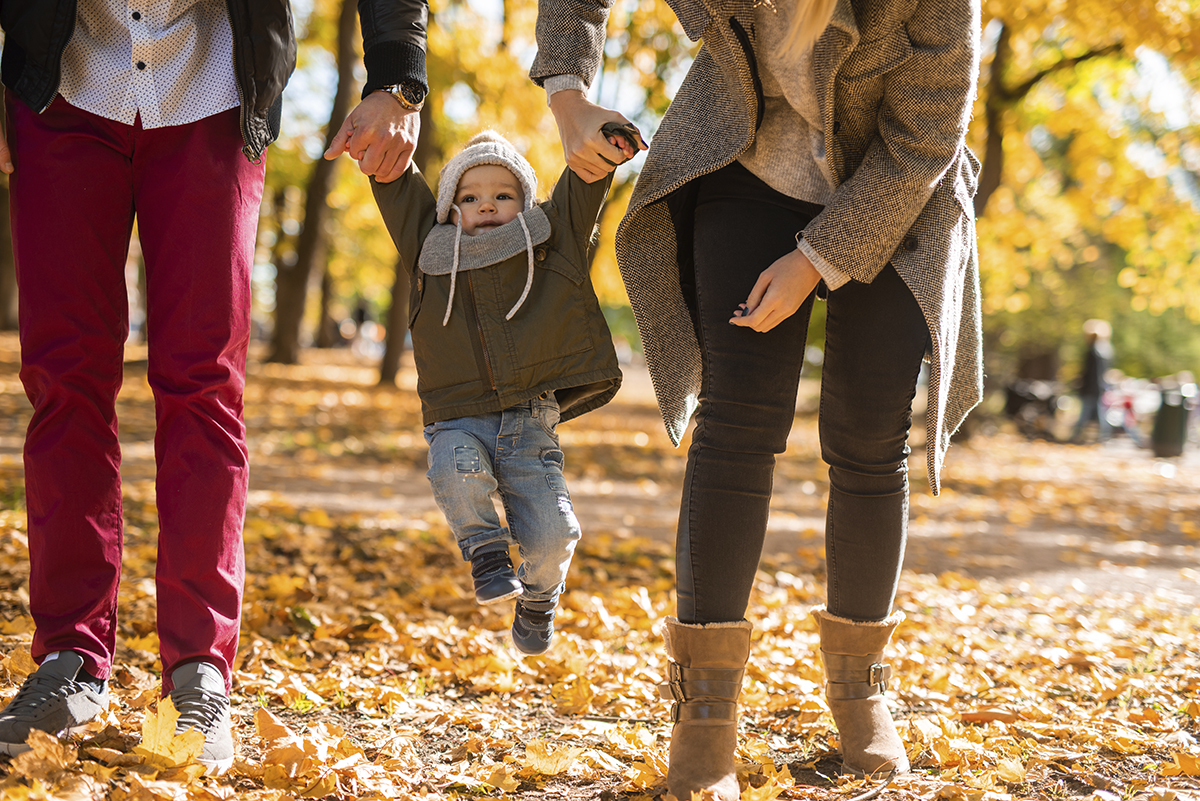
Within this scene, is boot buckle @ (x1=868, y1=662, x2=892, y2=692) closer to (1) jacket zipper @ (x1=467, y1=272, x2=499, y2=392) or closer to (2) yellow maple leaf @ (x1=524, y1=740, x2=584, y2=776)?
(2) yellow maple leaf @ (x1=524, y1=740, x2=584, y2=776)

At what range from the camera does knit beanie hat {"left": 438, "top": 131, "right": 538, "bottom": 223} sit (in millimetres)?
2545

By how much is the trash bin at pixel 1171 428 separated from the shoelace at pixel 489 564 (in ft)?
51.6

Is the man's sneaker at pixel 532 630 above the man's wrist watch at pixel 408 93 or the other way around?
the other way around

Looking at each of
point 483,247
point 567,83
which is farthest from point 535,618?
point 567,83

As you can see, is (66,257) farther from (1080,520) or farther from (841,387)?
(1080,520)

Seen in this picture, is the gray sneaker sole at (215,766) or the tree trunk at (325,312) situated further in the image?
the tree trunk at (325,312)

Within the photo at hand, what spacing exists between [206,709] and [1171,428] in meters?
16.5

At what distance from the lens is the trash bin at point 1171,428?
1534 cm

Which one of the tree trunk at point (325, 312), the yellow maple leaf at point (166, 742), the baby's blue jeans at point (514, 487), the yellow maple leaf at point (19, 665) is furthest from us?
the tree trunk at point (325, 312)

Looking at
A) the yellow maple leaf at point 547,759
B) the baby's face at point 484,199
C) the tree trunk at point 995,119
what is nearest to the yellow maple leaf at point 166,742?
the yellow maple leaf at point 547,759

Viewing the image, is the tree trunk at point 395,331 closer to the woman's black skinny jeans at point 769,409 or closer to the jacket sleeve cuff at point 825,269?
the woman's black skinny jeans at point 769,409

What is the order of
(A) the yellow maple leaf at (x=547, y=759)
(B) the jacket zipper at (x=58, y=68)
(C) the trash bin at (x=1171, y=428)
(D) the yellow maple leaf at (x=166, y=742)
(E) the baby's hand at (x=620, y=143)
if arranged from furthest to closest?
(C) the trash bin at (x=1171, y=428) < (A) the yellow maple leaf at (x=547, y=759) < (E) the baby's hand at (x=620, y=143) < (B) the jacket zipper at (x=58, y=68) < (D) the yellow maple leaf at (x=166, y=742)

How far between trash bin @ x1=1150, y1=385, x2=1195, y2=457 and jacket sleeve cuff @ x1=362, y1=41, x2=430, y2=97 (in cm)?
1596

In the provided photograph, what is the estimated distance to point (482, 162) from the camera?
100 inches
